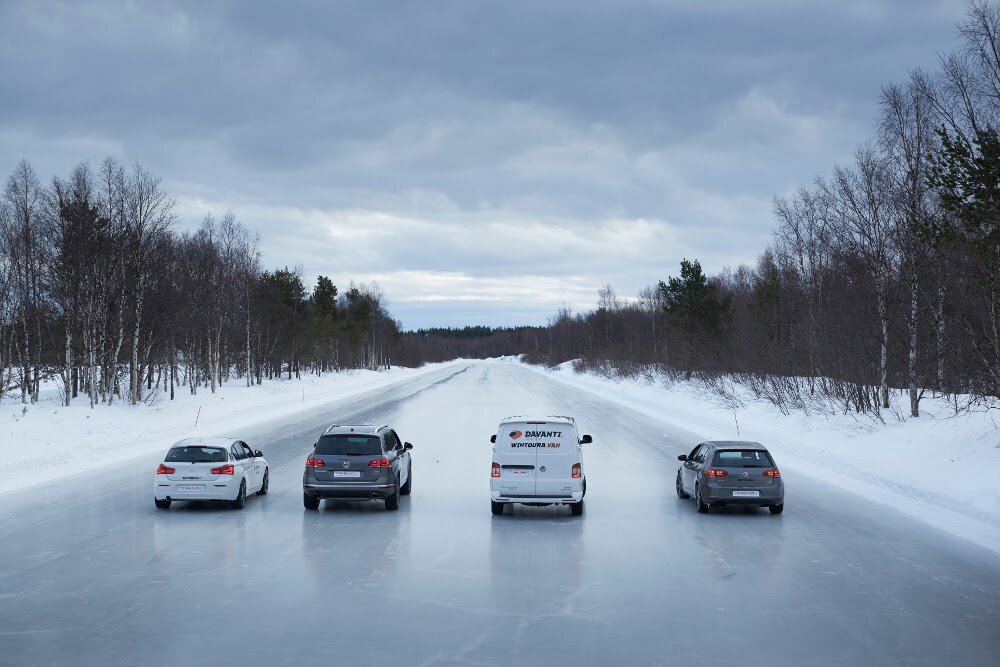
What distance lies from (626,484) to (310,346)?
231ft

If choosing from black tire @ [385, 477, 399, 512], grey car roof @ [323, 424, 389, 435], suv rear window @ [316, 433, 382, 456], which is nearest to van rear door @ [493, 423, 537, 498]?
black tire @ [385, 477, 399, 512]

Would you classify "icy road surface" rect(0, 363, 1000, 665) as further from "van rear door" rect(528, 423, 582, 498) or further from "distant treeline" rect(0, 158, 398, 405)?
"distant treeline" rect(0, 158, 398, 405)

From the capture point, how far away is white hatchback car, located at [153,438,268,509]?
15938 mm

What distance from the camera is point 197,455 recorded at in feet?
53.6

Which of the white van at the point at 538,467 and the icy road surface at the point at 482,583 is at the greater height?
the white van at the point at 538,467

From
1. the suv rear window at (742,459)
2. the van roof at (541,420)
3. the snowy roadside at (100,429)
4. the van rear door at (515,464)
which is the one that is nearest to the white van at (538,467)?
the van rear door at (515,464)

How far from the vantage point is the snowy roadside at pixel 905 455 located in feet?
51.5

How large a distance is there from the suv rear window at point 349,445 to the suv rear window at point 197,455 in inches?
75.5

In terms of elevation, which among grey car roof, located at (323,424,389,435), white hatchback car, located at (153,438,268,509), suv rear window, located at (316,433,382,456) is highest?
grey car roof, located at (323,424,389,435)

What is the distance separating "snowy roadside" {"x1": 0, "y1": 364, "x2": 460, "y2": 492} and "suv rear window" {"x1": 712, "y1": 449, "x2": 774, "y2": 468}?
14974 millimetres

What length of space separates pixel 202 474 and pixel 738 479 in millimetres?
9954

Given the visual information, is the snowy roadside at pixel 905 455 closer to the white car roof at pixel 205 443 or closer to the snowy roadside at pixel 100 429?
the white car roof at pixel 205 443

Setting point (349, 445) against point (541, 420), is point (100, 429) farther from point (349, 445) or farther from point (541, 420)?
point (541, 420)

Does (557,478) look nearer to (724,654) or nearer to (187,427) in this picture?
(724,654)
